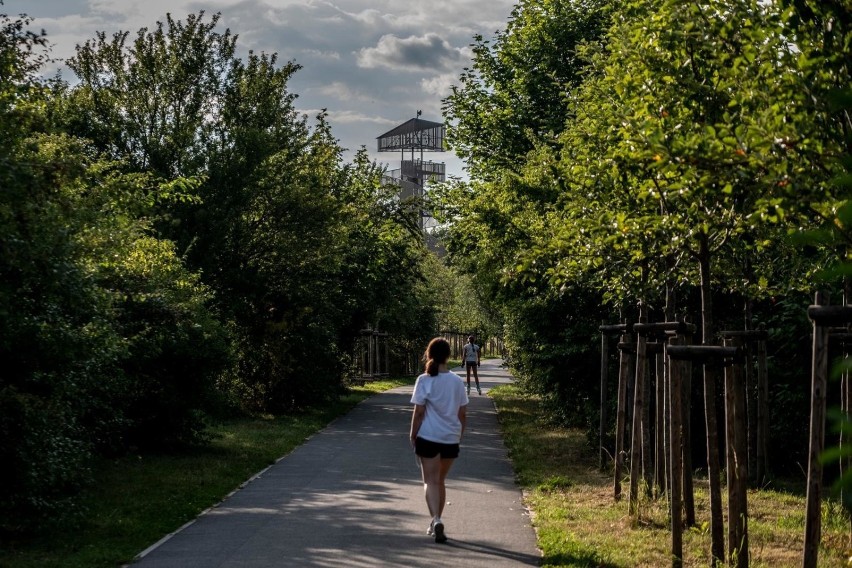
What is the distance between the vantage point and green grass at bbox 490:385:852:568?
8812 millimetres

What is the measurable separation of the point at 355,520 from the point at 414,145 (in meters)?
71.2

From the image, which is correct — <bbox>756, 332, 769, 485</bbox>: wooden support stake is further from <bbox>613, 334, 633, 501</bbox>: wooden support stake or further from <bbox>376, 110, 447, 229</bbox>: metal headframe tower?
<bbox>376, 110, 447, 229</bbox>: metal headframe tower

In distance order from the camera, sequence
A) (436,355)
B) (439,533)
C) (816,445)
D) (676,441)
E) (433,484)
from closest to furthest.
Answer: (816,445)
(676,441)
(439,533)
(433,484)
(436,355)

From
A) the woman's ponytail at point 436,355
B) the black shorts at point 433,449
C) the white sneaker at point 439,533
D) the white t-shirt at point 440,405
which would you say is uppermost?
the woman's ponytail at point 436,355

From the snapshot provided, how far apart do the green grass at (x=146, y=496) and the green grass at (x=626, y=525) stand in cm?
378

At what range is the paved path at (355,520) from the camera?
9.04 metres

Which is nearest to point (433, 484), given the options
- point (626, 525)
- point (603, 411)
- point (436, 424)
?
point (436, 424)

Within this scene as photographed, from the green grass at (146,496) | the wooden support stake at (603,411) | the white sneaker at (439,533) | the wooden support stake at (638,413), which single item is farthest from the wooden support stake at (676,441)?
the wooden support stake at (603,411)

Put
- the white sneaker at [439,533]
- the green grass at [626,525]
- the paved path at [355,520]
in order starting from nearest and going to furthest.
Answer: the green grass at [626,525] → the paved path at [355,520] → the white sneaker at [439,533]

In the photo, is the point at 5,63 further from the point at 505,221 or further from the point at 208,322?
the point at 505,221

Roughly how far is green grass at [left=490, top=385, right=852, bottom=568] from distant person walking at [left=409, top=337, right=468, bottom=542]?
110cm

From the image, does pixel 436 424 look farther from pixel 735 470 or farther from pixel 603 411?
pixel 603 411

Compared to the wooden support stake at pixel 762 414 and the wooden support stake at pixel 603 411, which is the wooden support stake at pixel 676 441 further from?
the wooden support stake at pixel 603 411

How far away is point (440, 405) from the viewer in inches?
389
